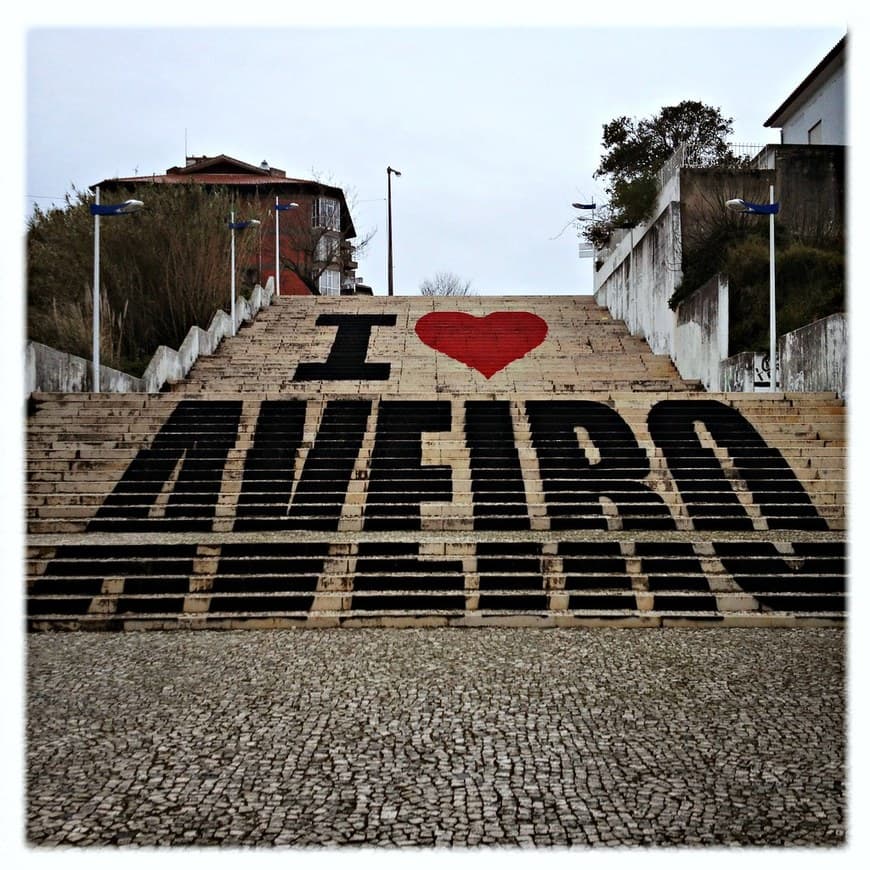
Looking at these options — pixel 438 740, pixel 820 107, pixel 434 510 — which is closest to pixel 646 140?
pixel 820 107

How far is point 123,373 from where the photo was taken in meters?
19.8

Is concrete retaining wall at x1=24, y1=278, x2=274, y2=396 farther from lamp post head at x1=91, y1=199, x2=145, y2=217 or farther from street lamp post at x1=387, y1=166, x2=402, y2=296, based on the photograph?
street lamp post at x1=387, y1=166, x2=402, y2=296

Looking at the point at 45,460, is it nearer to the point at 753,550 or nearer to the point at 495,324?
the point at 753,550

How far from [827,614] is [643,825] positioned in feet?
17.8

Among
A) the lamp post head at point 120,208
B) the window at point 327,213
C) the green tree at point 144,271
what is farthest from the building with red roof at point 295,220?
the lamp post head at point 120,208

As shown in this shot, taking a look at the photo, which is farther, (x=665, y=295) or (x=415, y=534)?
(x=665, y=295)

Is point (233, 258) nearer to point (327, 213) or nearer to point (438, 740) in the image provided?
point (438, 740)

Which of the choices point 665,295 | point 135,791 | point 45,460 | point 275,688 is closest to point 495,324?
point 665,295

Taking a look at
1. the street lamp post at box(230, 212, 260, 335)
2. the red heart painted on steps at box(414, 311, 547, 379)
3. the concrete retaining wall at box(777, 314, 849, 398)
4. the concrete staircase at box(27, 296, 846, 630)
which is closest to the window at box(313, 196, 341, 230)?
the red heart painted on steps at box(414, 311, 547, 379)

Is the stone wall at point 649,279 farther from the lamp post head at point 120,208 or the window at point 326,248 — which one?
the window at point 326,248

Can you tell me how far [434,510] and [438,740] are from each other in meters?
6.59

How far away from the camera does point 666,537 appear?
36.8 ft

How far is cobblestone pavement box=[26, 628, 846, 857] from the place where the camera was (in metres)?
4.56

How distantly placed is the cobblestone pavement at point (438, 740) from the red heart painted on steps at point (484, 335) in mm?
14907
